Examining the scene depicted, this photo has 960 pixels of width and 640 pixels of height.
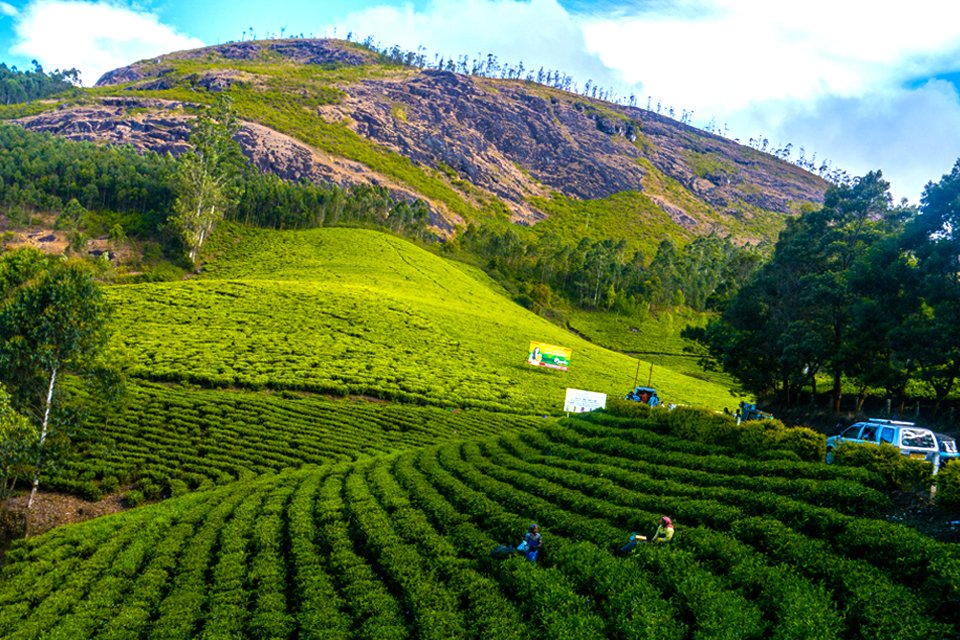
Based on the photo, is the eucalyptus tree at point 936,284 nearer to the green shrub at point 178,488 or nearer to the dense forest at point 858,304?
the dense forest at point 858,304

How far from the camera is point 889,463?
58.7 feet

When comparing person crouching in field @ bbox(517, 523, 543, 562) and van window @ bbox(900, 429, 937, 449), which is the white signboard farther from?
person crouching in field @ bbox(517, 523, 543, 562)

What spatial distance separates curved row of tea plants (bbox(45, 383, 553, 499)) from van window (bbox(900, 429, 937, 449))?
92.0ft

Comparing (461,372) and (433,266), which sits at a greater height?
(433,266)

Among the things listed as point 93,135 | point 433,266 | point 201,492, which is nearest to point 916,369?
point 201,492

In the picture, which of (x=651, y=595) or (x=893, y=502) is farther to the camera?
(x=893, y=502)

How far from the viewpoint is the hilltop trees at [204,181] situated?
10825 centimetres

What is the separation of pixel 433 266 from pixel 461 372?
5958 cm

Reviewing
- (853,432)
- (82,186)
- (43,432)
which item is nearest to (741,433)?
(853,432)

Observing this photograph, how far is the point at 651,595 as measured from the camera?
14.6m

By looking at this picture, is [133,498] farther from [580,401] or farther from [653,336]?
[653,336]

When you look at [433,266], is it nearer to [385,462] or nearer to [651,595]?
[385,462]

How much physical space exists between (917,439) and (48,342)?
39.6 meters

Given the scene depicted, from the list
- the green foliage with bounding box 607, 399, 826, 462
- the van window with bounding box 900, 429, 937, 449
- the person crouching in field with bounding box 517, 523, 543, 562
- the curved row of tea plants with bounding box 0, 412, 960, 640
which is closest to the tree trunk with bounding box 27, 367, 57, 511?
the curved row of tea plants with bounding box 0, 412, 960, 640
